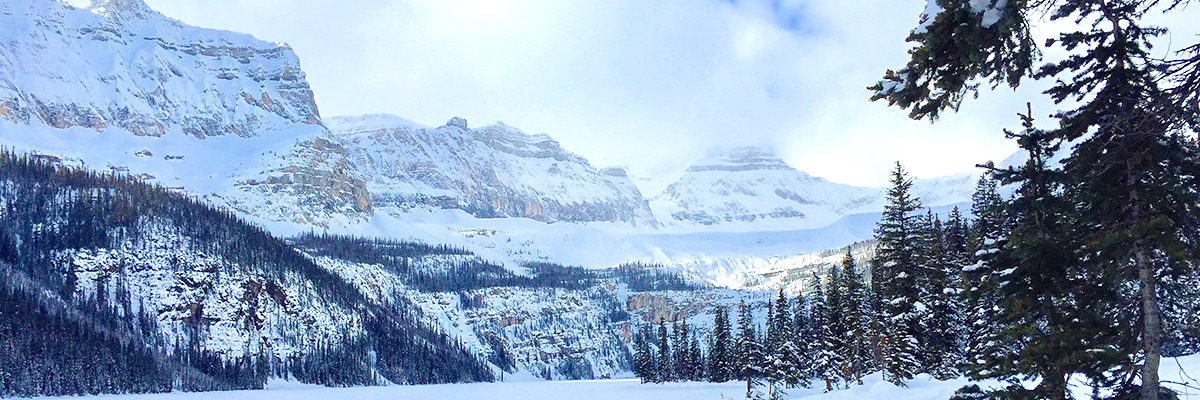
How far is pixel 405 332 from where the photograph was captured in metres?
187

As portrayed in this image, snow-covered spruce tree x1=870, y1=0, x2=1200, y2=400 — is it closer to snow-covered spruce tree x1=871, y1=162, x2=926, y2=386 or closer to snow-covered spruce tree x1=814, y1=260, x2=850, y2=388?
snow-covered spruce tree x1=871, y1=162, x2=926, y2=386

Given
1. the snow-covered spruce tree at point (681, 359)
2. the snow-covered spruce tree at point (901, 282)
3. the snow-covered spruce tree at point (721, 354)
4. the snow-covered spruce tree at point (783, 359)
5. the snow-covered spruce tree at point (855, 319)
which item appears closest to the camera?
the snow-covered spruce tree at point (901, 282)

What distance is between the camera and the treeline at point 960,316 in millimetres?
11062

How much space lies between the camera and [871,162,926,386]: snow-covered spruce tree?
3481 centimetres

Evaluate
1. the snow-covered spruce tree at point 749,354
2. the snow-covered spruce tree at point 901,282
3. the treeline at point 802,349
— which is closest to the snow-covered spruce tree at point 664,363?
the treeline at point 802,349

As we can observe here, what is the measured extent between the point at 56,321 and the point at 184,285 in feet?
117

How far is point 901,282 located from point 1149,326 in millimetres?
26679

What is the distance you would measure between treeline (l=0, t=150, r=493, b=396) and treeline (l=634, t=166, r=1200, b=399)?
8167 cm

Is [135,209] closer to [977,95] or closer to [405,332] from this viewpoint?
[405,332]

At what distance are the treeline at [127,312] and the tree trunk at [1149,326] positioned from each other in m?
115

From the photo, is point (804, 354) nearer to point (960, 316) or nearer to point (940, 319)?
point (960, 316)

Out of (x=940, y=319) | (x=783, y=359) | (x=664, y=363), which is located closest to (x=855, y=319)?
(x=940, y=319)

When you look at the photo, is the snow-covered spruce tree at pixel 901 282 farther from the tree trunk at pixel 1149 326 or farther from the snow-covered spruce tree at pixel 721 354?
the snow-covered spruce tree at pixel 721 354

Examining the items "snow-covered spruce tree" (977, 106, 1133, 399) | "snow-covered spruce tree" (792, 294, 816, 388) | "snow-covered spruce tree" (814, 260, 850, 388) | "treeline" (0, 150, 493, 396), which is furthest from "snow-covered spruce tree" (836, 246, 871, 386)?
"treeline" (0, 150, 493, 396)
